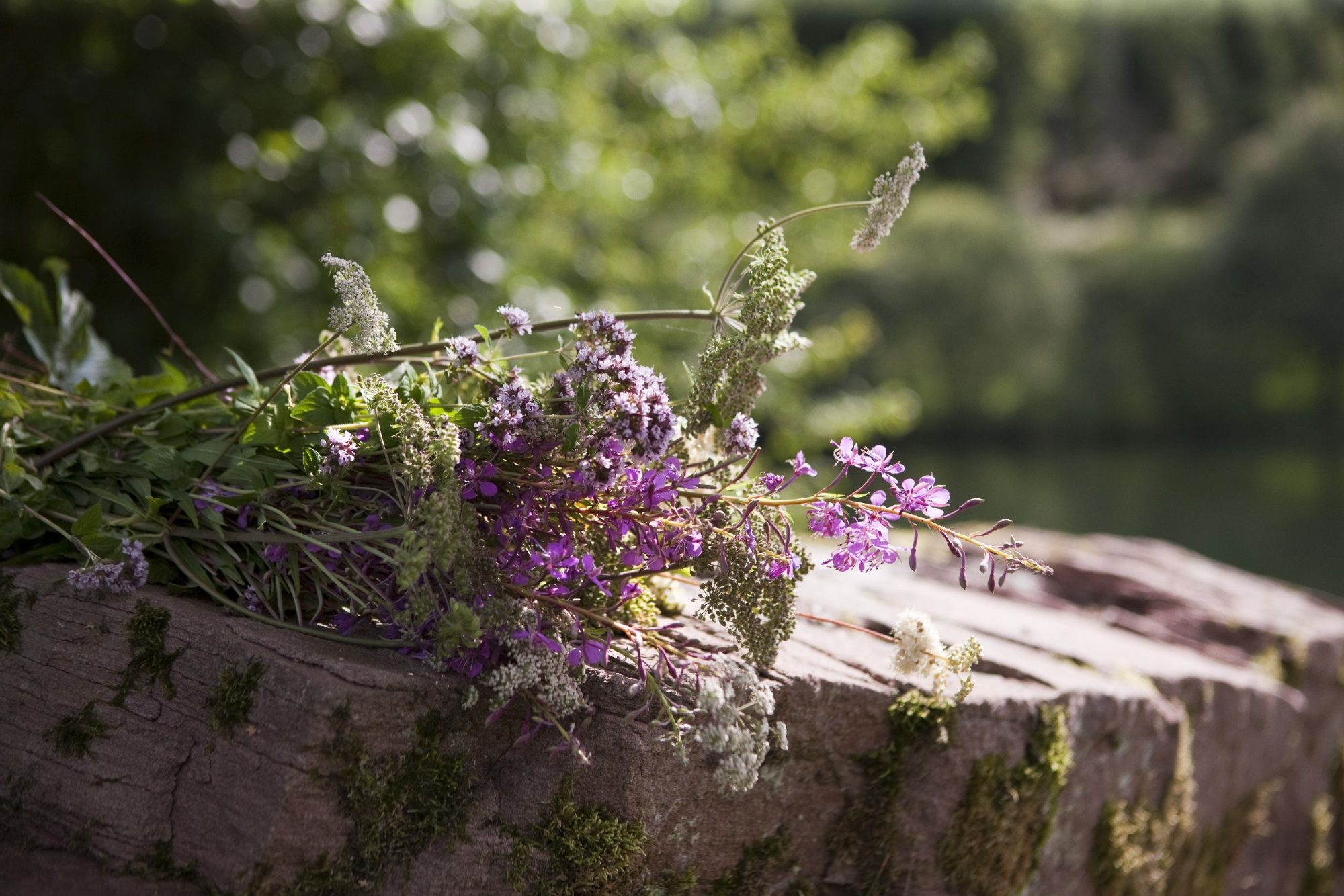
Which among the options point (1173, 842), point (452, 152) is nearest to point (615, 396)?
point (1173, 842)

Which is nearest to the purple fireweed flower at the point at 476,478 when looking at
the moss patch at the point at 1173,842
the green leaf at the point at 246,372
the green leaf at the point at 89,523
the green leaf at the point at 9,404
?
the green leaf at the point at 246,372

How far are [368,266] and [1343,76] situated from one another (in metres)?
55.0

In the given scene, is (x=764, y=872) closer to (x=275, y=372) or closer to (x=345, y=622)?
(x=345, y=622)

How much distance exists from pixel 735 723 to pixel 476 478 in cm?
57

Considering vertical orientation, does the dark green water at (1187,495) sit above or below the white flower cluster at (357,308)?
above

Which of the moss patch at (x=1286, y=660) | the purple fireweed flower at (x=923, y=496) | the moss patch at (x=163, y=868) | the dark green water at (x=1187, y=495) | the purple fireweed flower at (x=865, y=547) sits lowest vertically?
the moss patch at (x=163, y=868)

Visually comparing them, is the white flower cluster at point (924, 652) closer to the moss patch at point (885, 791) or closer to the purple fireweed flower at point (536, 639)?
the moss patch at point (885, 791)

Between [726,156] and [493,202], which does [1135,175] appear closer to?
[726,156]

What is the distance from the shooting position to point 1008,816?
7.98 ft

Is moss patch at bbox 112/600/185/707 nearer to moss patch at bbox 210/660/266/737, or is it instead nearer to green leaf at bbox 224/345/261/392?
moss patch at bbox 210/660/266/737

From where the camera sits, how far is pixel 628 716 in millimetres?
1904

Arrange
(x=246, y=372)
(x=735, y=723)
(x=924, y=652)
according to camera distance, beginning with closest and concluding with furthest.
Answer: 1. (x=735, y=723)
2. (x=924, y=652)
3. (x=246, y=372)

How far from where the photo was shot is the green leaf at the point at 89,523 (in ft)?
6.51

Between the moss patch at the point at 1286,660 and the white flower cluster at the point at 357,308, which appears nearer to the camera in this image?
the white flower cluster at the point at 357,308
